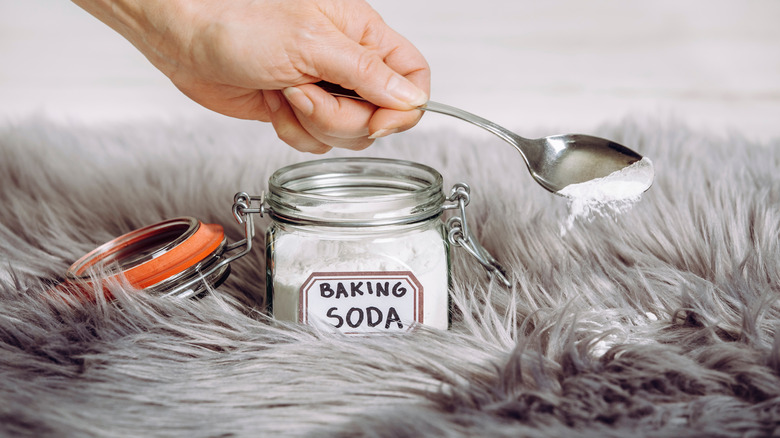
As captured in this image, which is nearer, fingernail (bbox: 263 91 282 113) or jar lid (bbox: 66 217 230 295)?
jar lid (bbox: 66 217 230 295)

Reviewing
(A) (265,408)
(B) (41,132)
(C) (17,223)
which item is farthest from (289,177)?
(B) (41,132)

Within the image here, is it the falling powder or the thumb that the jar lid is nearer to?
the thumb

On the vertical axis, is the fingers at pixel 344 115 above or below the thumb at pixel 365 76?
below

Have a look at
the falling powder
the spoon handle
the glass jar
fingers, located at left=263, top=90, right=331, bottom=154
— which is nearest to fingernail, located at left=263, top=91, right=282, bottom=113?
fingers, located at left=263, top=90, right=331, bottom=154

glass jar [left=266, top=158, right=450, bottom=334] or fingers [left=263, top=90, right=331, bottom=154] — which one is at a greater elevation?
fingers [left=263, top=90, right=331, bottom=154]

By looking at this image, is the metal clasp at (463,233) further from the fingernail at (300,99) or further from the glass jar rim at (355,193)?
the fingernail at (300,99)

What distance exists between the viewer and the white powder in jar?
607mm

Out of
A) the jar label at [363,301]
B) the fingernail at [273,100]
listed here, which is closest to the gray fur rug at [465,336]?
the jar label at [363,301]

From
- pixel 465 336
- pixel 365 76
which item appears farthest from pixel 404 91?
pixel 465 336

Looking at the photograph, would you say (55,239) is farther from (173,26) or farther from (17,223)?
(173,26)

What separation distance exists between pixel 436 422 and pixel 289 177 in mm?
340

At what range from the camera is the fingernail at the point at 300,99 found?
753 mm

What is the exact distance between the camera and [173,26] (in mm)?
762

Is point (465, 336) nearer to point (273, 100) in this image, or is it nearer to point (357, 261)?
point (357, 261)
